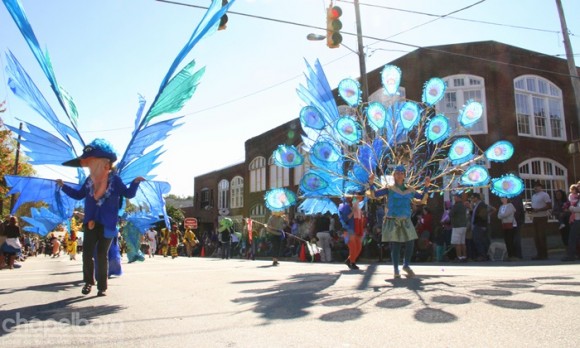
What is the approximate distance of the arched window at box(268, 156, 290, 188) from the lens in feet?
105

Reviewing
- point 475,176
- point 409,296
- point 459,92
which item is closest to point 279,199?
point 475,176

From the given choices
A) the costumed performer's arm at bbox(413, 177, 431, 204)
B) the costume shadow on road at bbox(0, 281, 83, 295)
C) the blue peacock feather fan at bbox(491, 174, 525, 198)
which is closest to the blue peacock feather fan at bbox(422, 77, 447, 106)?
the blue peacock feather fan at bbox(491, 174, 525, 198)

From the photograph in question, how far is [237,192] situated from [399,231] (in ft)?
114

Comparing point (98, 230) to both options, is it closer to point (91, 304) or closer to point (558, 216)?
point (91, 304)

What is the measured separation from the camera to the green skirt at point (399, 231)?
687 centimetres

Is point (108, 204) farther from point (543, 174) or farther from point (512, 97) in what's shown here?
point (543, 174)

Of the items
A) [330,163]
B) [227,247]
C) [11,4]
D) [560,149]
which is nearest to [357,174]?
[330,163]

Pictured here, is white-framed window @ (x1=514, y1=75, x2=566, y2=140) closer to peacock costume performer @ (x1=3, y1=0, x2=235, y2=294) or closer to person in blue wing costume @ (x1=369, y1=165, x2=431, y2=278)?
person in blue wing costume @ (x1=369, y1=165, x2=431, y2=278)

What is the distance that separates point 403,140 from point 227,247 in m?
12.8

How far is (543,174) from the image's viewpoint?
2116 centimetres

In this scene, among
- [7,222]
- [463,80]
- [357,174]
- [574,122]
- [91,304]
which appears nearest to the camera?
[91,304]

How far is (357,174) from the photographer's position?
390 inches

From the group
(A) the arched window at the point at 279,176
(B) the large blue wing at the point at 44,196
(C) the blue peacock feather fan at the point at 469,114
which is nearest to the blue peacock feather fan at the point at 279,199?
(B) the large blue wing at the point at 44,196

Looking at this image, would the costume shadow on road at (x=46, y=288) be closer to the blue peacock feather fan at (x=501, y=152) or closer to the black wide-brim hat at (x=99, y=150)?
the black wide-brim hat at (x=99, y=150)
